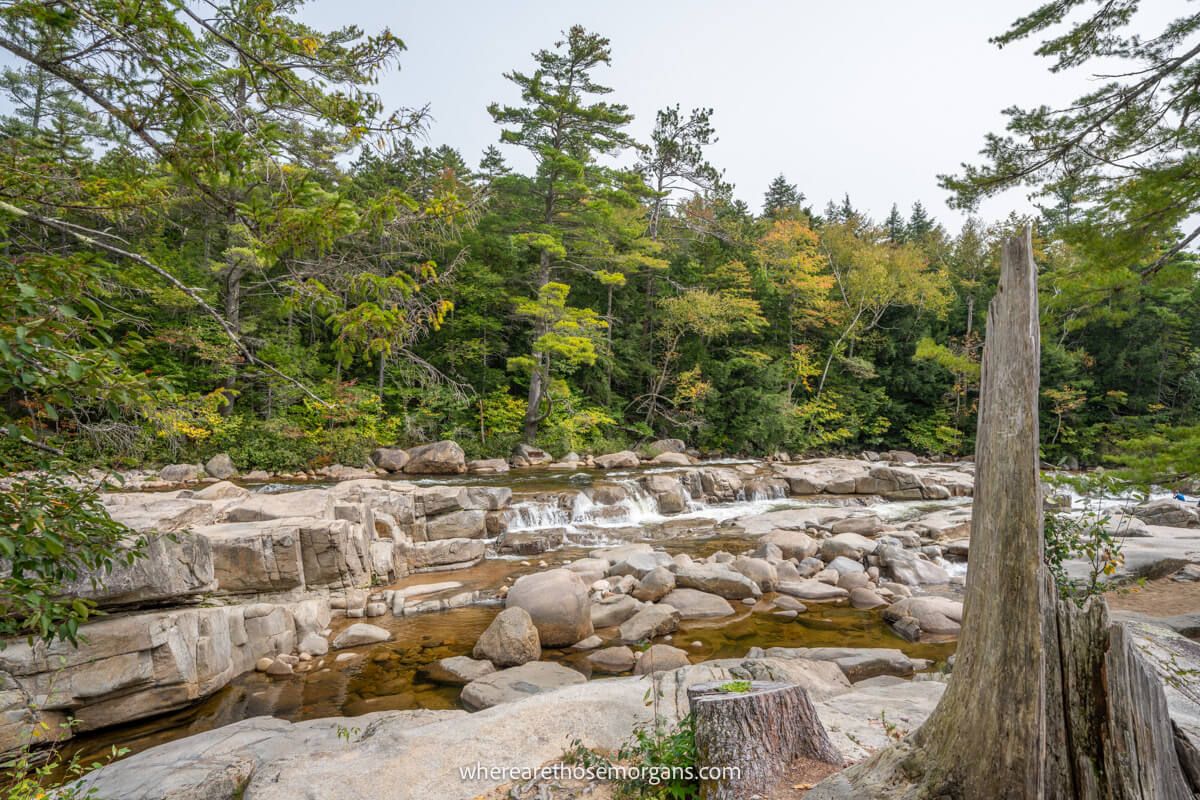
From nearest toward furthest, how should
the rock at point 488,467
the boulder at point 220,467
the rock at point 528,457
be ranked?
the boulder at point 220,467, the rock at point 488,467, the rock at point 528,457

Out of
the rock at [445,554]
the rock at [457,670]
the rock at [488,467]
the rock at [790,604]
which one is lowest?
the rock at [790,604]

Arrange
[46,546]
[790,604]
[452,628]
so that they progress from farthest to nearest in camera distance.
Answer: [790,604] → [452,628] → [46,546]

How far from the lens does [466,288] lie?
63.5ft

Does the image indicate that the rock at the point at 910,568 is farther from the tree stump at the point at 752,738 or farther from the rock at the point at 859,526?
Result: the tree stump at the point at 752,738

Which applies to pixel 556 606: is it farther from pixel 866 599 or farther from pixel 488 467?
pixel 488 467

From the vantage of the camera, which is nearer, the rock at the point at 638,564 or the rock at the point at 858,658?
the rock at the point at 858,658

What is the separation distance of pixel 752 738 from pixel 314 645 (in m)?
5.06

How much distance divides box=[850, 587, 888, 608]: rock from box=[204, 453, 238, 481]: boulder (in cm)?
1515

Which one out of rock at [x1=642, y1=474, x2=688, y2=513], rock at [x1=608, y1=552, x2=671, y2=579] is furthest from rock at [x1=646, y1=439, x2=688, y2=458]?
rock at [x1=608, y1=552, x2=671, y2=579]

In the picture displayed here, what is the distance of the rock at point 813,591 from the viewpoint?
7.48 metres

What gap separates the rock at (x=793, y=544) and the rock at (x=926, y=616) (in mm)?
2298

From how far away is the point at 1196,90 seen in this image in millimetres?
4355

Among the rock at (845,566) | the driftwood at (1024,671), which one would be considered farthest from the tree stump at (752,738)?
the rock at (845,566)

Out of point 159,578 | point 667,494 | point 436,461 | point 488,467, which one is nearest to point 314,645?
point 159,578
